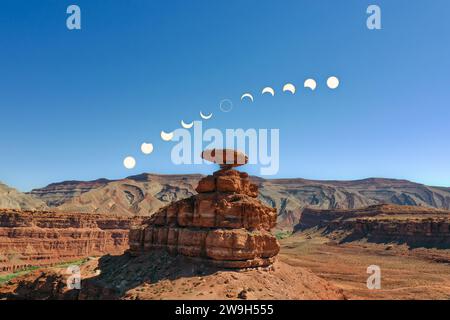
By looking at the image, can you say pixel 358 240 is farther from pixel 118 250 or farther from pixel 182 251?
pixel 182 251

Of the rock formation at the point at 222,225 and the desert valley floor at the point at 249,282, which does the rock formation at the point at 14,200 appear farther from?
the rock formation at the point at 222,225

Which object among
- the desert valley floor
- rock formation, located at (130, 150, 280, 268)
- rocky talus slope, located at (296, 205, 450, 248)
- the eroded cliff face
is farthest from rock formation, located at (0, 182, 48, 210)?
rocky talus slope, located at (296, 205, 450, 248)

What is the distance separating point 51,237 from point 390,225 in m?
85.5

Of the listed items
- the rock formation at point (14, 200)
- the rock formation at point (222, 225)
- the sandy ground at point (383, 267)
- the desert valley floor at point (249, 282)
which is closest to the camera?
the desert valley floor at point (249, 282)

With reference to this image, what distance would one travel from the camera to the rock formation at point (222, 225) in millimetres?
27781

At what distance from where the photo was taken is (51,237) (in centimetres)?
7888

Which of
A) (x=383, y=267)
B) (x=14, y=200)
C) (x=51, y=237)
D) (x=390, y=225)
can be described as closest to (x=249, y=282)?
(x=383, y=267)

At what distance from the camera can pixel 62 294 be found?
32.5 m

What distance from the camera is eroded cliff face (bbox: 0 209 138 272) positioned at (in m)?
71.2

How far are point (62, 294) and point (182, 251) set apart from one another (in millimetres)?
12246

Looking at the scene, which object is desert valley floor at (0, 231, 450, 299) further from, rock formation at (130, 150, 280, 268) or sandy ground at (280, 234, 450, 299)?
rock formation at (130, 150, 280, 268)

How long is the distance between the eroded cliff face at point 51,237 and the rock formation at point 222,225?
5092 centimetres

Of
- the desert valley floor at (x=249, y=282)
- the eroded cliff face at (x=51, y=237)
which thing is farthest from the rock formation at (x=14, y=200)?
the desert valley floor at (x=249, y=282)
